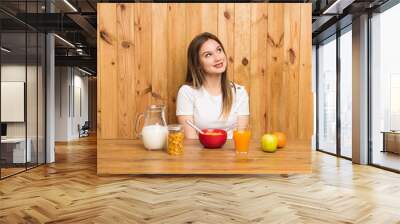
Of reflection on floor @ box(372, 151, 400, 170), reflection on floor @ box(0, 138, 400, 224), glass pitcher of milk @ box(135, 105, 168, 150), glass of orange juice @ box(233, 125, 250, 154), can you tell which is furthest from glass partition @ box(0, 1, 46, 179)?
reflection on floor @ box(372, 151, 400, 170)

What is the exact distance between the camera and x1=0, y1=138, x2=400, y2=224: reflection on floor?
2875 mm

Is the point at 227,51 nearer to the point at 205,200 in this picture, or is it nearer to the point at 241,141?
the point at 241,141

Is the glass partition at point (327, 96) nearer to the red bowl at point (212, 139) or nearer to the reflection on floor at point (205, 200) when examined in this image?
the reflection on floor at point (205, 200)

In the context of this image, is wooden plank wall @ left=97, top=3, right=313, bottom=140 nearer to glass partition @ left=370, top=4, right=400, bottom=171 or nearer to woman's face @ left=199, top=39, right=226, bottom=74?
woman's face @ left=199, top=39, right=226, bottom=74

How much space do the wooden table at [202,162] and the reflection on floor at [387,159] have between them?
563cm

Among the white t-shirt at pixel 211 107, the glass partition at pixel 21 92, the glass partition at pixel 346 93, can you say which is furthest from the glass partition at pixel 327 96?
the white t-shirt at pixel 211 107

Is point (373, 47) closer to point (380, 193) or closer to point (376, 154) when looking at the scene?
point (376, 154)

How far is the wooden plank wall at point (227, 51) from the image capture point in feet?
4.33

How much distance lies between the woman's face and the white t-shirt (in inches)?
4.9

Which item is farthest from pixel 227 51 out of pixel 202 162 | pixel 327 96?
pixel 327 96

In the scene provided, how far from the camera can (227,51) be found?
154 cm

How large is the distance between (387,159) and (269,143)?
5.98 m

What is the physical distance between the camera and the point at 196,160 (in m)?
0.94

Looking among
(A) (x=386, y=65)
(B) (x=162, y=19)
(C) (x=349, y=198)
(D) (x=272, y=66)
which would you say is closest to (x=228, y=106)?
(D) (x=272, y=66)
